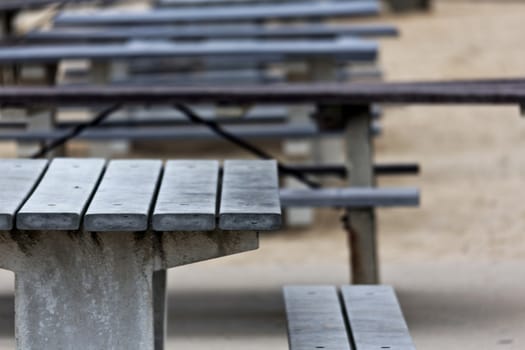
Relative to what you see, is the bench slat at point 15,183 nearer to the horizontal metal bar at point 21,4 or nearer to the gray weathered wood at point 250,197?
the gray weathered wood at point 250,197

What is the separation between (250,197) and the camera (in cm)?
310

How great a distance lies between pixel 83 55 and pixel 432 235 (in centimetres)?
225

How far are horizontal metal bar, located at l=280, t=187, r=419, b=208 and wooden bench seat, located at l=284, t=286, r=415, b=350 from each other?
1.54 metres

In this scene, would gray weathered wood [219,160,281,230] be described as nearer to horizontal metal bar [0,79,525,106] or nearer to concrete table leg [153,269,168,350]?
concrete table leg [153,269,168,350]

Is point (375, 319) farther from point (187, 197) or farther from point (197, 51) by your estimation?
point (197, 51)

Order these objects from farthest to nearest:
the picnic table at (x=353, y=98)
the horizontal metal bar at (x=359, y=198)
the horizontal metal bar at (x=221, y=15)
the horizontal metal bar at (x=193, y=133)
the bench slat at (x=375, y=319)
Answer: the horizontal metal bar at (x=221, y=15) < the horizontal metal bar at (x=193, y=133) < the horizontal metal bar at (x=359, y=198) < the picnic table at (x=353, y=98) < the bench slat at (x=375, y=319)

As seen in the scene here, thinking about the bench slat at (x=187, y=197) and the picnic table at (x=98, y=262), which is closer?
the bench slat at (x=187, y=197)

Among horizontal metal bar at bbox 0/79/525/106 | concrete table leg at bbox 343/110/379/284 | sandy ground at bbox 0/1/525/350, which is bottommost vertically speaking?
sandy ground at bbox 0/1/525/350

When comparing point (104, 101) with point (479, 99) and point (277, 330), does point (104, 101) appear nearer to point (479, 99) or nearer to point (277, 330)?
point (277, 330)

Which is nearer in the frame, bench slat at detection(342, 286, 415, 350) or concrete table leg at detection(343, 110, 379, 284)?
bench slat at detection(342, 286, 415, 350)

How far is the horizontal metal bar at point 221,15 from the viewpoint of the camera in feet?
30.2

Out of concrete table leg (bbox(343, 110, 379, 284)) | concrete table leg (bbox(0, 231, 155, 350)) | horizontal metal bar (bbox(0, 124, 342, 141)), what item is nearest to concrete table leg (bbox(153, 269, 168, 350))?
concrete table leg (bbox(0, 231, 155, 350))

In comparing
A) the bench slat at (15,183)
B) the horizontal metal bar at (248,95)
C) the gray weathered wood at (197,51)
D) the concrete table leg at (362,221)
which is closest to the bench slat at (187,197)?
the bench slat at (15,183)

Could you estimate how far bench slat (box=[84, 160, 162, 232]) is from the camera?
289 centimetres
